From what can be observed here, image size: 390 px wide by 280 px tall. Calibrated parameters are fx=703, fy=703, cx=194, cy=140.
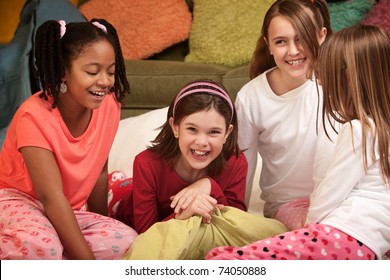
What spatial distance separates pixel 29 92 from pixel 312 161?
1028mm

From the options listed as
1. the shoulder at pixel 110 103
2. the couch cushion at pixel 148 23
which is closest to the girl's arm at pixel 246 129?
the shoulder at pixel 110 103

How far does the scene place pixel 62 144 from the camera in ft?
4.93

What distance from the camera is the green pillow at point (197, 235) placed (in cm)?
141

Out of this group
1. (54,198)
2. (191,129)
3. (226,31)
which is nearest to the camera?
(54,198)

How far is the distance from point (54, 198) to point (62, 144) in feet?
0.40

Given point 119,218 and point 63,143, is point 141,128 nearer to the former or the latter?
point 119,218

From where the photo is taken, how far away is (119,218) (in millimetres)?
1755

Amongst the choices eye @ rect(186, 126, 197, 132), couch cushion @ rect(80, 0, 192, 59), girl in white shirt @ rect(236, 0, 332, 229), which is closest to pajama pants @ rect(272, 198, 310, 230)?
girl in white shirt @ rect(236, 0, 332, 229)

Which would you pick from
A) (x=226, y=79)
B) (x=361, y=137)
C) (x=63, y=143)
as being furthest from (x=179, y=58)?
(x=361, y=137)

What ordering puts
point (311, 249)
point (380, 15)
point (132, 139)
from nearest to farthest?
point (311, 249) < point (132, 139) < point (380, 15)

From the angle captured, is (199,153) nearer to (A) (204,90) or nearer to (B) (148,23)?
(A) (204,90)

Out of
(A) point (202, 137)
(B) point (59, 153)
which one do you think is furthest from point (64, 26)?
(A) point (202, 137)

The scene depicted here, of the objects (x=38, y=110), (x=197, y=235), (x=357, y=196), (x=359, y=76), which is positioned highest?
(x=359, y=76)

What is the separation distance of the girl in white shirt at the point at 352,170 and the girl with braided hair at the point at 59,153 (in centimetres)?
31
